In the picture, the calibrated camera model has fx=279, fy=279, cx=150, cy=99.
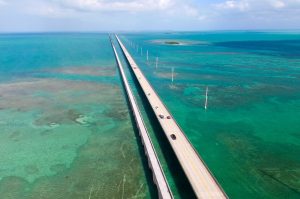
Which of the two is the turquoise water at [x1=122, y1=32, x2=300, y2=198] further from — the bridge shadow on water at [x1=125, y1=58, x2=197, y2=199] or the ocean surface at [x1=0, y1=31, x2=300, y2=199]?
the bridge shadow on water at [x1=125, y1=58, x2=197, y2=199]

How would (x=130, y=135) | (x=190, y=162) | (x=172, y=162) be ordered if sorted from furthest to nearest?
(x=130, y=135) → (x=172, y=162) → (x=190, y=162)

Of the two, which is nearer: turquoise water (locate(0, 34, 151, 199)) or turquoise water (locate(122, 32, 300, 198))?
turquoise water (locate(0, 34, 151, 199))

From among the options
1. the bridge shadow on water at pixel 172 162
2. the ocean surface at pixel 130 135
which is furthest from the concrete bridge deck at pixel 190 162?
the ocean surface at pixel 130 135

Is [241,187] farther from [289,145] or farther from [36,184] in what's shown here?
[36,184]

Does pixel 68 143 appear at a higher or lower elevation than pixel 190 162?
lower

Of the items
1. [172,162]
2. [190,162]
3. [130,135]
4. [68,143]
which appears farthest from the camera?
[130,135]

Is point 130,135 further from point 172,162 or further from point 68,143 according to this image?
point 172,162

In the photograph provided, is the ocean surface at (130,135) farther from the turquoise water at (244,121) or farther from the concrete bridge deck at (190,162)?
the concrete bridge deck at (190,162)

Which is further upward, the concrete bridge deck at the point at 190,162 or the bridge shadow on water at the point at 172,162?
the concrete bridge deck at the point at 190,162

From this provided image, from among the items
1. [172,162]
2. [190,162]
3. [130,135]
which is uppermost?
[190,162]

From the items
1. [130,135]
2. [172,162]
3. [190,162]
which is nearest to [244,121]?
[172,162]

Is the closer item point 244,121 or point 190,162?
point 190,162

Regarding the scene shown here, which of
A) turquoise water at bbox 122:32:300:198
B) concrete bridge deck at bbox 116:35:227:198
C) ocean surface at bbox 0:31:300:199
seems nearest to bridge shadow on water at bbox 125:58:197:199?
ocean surface at bbox 0:31:300:199
